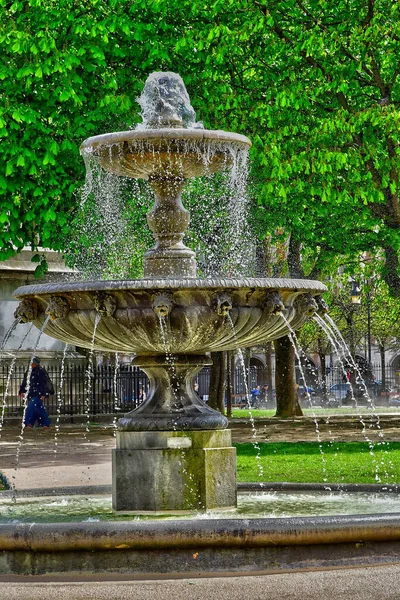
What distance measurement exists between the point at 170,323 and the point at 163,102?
7.35 feet

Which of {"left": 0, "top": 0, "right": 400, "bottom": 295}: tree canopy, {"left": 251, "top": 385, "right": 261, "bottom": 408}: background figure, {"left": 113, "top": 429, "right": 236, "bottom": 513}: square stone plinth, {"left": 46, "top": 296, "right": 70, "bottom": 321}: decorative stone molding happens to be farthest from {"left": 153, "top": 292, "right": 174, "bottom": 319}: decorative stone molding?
{"left": 251, "top": 385, "right": 261, "bottom": 408}: background figure

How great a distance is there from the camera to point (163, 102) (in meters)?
9.59

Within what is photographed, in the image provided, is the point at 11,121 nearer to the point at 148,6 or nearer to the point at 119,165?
the point at 148,6

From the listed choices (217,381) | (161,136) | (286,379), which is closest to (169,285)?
(161,136)

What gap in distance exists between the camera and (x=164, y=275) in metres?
9.23

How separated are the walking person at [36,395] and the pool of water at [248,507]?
50.2 feet

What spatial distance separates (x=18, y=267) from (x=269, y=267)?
615 centimetres

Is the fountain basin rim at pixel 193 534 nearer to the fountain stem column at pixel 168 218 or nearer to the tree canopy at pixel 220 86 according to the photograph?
the fountain stem column at pixel 168 218

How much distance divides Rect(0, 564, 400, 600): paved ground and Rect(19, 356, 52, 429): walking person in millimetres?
18979

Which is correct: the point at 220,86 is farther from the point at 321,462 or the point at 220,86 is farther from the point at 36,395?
the point at 36,395

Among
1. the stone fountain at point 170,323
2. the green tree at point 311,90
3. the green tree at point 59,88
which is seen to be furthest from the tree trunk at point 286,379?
the stone fountain at point 170,323

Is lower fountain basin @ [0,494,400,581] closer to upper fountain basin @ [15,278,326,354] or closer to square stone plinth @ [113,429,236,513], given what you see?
square stone plinth @ [113,429,236,513]

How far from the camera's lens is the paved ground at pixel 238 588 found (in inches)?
238

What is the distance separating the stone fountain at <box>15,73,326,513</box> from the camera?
26.5 feet
